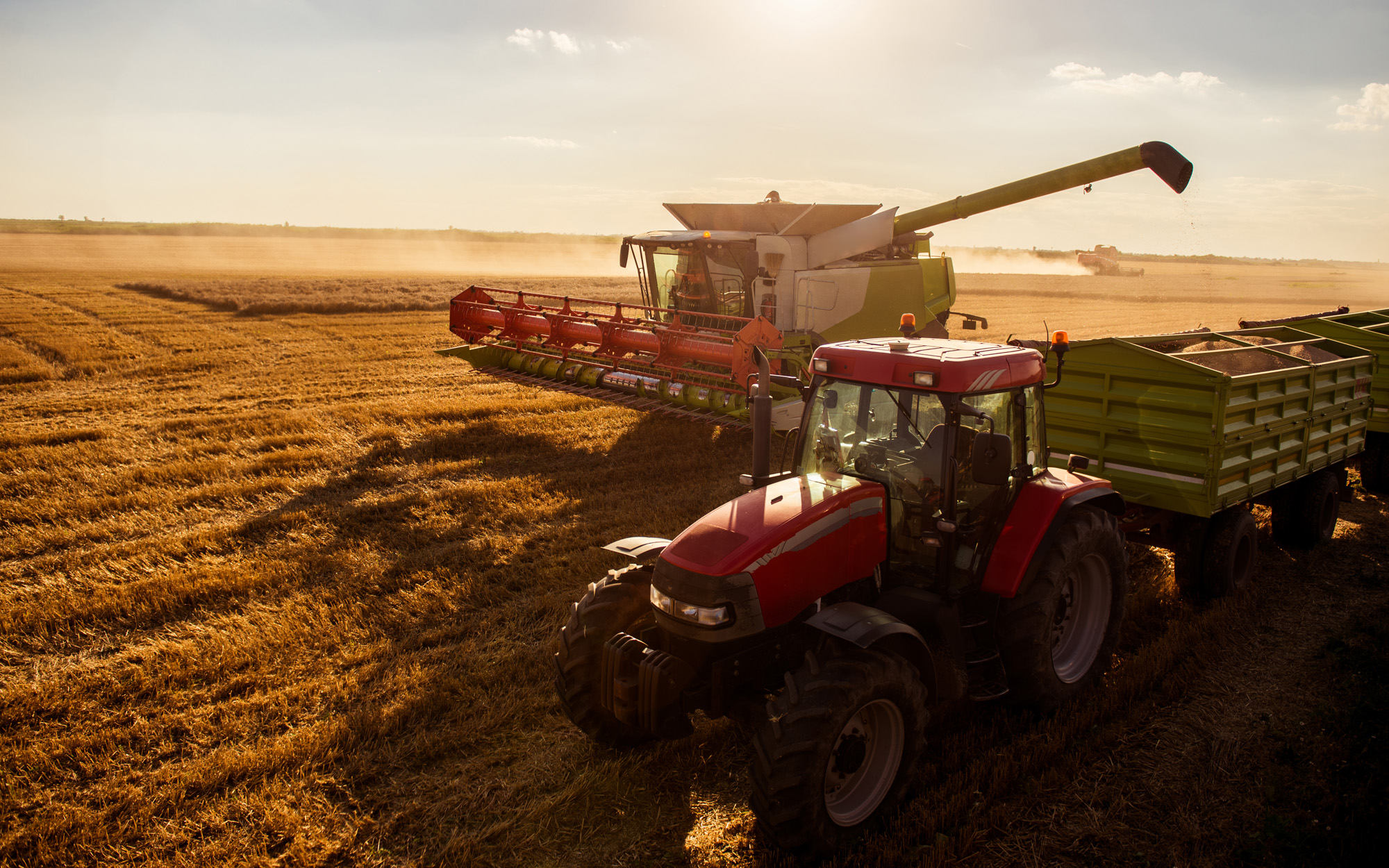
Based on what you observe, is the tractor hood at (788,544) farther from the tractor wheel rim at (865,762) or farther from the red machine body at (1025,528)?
the red machine body at (1025,528)

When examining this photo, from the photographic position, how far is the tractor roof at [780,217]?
10.5m

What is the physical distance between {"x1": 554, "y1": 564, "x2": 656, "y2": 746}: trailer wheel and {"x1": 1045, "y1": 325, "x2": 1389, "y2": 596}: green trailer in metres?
2.50

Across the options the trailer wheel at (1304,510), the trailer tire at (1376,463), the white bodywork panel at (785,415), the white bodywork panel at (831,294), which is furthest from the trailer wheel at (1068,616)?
the white bodywork panel at (831,294)

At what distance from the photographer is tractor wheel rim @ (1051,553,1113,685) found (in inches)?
168

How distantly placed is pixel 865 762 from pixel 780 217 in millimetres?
8395

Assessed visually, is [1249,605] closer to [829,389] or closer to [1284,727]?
[1284,727]

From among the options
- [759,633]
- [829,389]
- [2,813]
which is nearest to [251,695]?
[2,813]

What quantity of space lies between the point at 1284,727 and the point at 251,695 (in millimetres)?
5234

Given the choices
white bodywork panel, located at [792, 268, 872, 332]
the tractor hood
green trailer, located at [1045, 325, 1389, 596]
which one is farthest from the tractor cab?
white bodywork panel, located at [792, 268, 872, 332]

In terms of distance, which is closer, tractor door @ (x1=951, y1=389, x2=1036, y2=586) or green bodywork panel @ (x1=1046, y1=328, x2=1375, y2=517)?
tractor door @ (x1=951, y1=389, x2=1036, y2=586)

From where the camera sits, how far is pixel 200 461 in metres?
8.23

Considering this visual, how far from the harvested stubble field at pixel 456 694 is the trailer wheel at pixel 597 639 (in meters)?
0.23

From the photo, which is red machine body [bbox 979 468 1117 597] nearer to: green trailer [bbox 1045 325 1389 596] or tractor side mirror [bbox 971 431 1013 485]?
green trailer [bbox 1045 325 1389 596]

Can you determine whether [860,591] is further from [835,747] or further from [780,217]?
[780,217]
